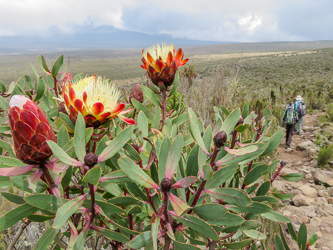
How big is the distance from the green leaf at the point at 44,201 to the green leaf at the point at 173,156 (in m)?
0.31

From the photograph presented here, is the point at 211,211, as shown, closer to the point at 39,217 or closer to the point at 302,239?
the point at 39,217

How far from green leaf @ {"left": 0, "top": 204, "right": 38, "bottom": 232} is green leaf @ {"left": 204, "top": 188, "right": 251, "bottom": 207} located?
0.51m

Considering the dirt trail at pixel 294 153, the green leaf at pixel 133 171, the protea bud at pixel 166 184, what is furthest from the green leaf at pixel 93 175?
the dirt trail at pixel 294 153

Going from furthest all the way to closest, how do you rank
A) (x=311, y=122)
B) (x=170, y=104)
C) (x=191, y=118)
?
Result: (x=311, y=122), (x=170, y=104), (x=191, y=118)

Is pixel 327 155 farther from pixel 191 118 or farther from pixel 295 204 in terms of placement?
pixel 191 118

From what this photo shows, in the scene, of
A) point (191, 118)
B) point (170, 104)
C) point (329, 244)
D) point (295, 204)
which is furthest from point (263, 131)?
point (295, 204)

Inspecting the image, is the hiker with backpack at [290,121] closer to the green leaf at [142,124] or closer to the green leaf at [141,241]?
the green leaf at [142,124]

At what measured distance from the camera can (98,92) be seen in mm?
813

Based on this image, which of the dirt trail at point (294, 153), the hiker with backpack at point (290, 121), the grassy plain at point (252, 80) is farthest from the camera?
the hiker with backpack at point (290, 121)

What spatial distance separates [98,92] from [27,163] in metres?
0.32

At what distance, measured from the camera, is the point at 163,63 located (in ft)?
3.61

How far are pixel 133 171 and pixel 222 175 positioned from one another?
0.25 m

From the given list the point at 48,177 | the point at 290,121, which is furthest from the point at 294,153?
the point at 48,177

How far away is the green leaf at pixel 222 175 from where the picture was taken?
640 mm
